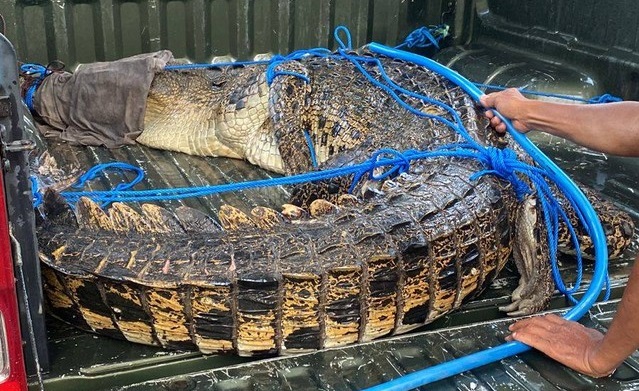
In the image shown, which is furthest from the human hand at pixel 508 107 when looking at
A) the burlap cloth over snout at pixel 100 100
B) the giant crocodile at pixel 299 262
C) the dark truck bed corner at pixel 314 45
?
the burlap cloth over snout at pixel 100 100

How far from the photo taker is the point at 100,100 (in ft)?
12.5

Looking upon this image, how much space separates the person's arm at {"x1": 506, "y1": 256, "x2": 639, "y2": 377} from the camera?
1792 millimetres

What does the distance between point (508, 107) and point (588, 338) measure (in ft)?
3.18

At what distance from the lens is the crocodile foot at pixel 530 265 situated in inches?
88.4

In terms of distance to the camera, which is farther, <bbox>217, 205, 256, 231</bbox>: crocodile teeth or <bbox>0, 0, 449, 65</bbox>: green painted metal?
<bbox>0, 0, 449, 65</bbox>: green painted metal

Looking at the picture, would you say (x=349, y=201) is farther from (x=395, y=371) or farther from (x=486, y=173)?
(x=395, y=371)

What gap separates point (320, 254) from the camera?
1942mm

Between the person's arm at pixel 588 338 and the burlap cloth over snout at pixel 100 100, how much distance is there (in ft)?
7.92

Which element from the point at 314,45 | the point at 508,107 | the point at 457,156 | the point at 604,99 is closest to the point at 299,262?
the point at 457,156

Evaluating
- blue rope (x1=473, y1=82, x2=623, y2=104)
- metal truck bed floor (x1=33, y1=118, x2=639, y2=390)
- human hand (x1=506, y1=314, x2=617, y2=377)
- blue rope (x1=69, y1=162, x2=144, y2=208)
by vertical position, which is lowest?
blue rope (x1=69, y1=162, x2=144, y2=208)

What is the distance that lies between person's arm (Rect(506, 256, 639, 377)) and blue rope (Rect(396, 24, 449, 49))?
256 centimetres

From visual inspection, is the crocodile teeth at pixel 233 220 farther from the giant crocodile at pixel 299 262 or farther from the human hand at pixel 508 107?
the human hand at pixel 508 107

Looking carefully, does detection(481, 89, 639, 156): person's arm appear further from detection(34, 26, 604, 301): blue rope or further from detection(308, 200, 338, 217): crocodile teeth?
detection(308, 200, 338, 217): crocodile teeth

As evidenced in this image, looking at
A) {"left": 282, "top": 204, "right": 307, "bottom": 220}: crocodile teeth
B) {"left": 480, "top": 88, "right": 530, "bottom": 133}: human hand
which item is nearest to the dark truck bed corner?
{"left": 282, "top": 204, "right": 307, "bottom": 220}: crocodile teeth
